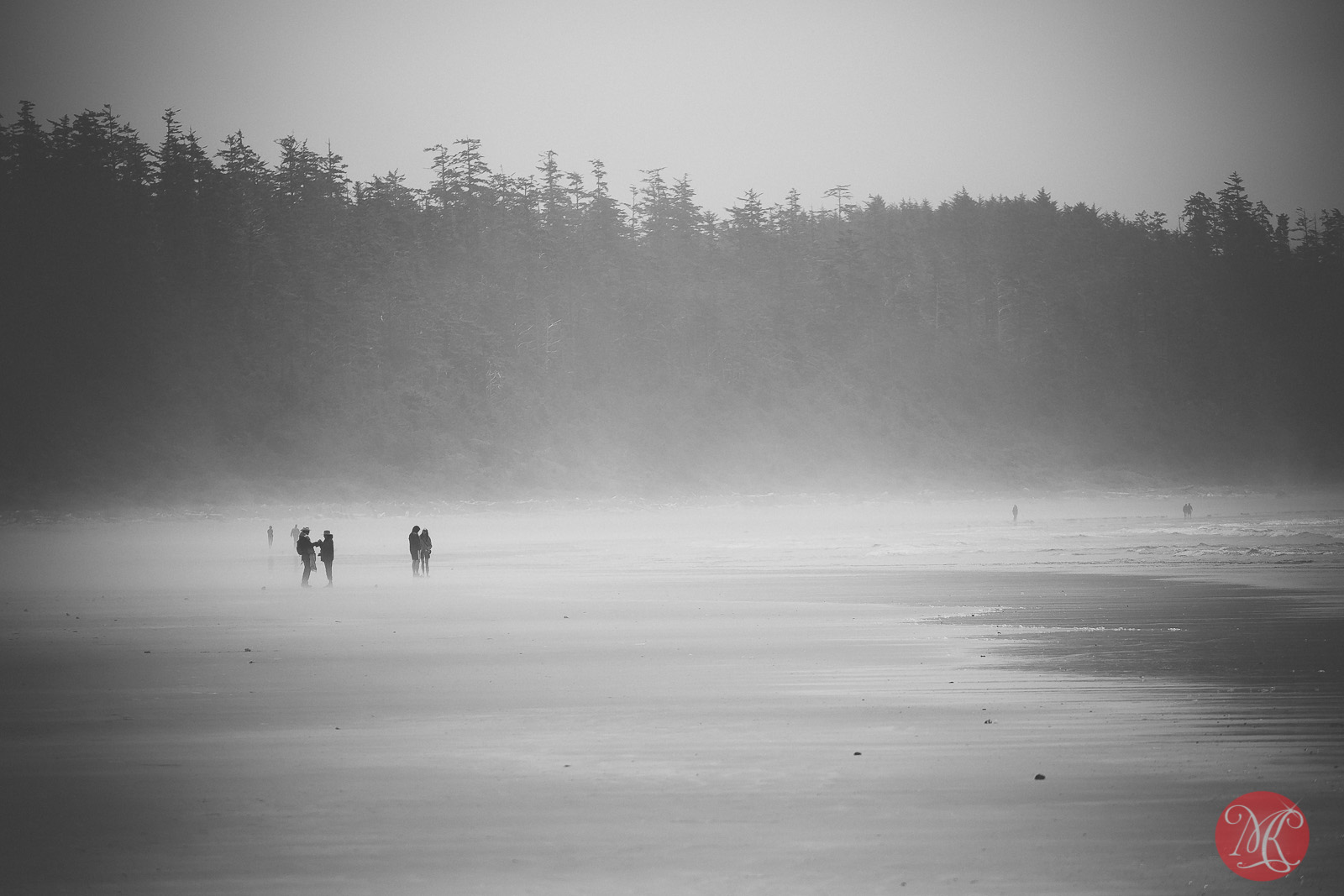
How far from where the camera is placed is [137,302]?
11212cm

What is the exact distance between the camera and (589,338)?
5108 inches

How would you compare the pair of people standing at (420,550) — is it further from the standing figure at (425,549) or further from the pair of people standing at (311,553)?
the pair of people standing at (311,553)

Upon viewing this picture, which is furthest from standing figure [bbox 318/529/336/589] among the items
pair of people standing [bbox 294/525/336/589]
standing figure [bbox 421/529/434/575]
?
standing figure [bbox 421/529/434/575]

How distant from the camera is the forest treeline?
345ft

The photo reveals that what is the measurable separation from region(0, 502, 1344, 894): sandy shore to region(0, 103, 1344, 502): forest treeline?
8260cm

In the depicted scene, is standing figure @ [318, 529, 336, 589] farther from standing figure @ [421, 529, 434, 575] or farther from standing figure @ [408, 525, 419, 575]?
standing figure @ [421, 529, 434, 575]

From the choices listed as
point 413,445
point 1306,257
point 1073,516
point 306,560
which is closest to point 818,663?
point 306,560

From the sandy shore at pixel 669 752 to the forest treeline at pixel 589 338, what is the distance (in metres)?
82.6

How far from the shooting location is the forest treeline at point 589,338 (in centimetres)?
10512

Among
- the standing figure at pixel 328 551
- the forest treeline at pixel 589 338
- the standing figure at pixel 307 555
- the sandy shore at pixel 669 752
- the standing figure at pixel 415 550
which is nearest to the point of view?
the sandy shore at pixel 669 752

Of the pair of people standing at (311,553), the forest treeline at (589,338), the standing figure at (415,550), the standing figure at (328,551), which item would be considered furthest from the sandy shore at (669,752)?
the forest treeline at (589,338)

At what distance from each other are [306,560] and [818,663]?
19.0m

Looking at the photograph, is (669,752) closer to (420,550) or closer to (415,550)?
(415,550)

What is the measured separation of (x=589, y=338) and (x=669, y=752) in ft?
395
